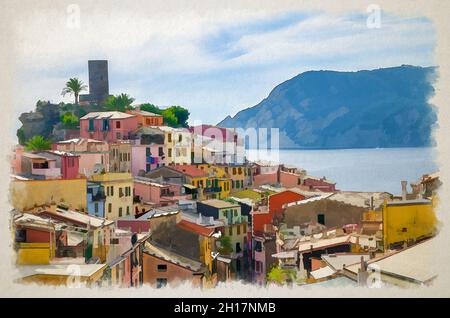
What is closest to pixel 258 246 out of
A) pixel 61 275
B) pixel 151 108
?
pixel 151 108

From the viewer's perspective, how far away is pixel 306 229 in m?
10.1

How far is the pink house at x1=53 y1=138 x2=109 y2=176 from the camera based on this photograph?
399 inches

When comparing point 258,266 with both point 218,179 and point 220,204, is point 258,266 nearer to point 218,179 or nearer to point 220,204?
point 220,204

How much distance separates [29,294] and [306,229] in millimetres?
3228

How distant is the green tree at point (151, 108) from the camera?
33.7 feet

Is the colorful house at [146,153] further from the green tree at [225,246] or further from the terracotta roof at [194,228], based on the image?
the green tree at [225,246]

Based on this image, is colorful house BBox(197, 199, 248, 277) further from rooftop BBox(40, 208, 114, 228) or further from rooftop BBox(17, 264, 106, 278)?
rooftop BBox(17, 264, 106, 278)

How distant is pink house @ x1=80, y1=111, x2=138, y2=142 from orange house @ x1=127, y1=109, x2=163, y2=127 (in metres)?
0.05

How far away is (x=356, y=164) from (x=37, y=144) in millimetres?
3573

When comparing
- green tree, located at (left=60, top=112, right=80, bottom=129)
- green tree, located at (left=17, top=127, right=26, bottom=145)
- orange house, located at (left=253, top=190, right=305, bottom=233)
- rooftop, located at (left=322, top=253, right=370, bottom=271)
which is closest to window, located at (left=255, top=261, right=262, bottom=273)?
rooftop, located at (left=322, top=253, right=370, bottom=271)

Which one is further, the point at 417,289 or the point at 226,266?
the point at 226,266
